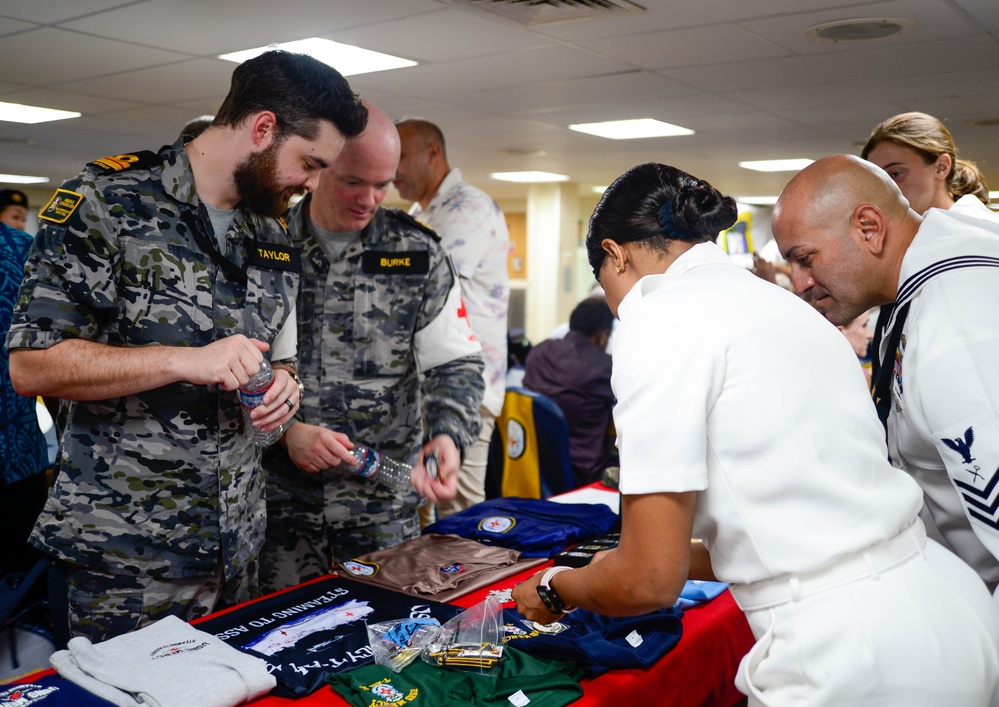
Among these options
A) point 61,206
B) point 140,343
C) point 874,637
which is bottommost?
point 874,637

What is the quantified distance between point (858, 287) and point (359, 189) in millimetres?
1208

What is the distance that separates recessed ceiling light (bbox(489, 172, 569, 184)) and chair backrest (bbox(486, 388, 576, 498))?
6684 mm

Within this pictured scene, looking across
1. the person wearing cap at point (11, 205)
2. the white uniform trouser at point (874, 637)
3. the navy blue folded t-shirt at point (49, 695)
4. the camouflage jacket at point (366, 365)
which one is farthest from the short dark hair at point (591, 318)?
the navy blue folded t-shirt at point (49, 695)

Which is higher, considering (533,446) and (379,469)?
(379,469)

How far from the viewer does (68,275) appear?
1616mm

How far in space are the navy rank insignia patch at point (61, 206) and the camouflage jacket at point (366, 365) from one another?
0.64 metres

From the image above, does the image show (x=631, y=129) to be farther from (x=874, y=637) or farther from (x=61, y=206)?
(x=874, y=637)

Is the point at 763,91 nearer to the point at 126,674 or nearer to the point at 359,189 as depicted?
the point at 359,189

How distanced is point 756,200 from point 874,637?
13.3 metres

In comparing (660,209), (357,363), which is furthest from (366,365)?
(660,209)

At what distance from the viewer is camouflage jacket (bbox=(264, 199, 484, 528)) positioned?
87.7 inches

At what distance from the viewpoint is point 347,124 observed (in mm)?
1914

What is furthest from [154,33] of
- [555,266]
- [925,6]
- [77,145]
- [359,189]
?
[555,266]

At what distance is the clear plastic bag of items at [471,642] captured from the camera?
142 centimetres
